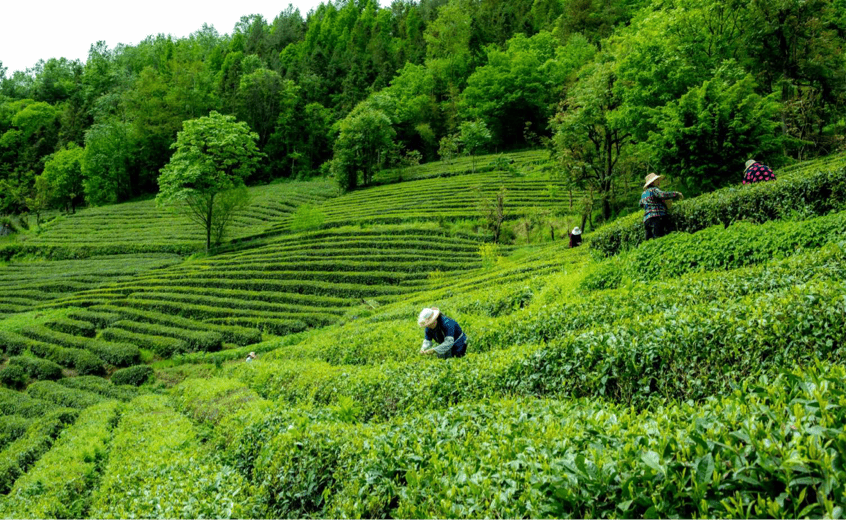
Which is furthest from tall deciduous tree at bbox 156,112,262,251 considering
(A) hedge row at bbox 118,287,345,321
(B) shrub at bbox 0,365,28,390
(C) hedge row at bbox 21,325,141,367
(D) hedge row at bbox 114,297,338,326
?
(B) shrub at bbox 0,365,28,390

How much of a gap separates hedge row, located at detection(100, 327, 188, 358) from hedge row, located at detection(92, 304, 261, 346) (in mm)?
1827

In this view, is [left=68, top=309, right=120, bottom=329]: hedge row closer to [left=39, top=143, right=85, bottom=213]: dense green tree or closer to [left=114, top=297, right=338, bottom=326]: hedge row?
[left=114, top=297, right=338, bottom=326]: hedge row

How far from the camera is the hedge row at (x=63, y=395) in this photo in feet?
55.6

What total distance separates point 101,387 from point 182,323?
8724 mm

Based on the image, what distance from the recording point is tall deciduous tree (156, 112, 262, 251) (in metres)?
42.3

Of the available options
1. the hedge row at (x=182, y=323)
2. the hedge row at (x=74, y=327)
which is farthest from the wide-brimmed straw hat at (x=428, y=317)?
the hedge row at (x=74, y=327)

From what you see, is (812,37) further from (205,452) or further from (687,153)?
(205,452)

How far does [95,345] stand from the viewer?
976 inches

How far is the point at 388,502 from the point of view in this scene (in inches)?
164

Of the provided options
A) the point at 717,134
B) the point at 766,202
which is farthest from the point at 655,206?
the point at 717,134

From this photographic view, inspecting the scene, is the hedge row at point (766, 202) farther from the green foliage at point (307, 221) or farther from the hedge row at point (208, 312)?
the green foliage at point (307, 221)

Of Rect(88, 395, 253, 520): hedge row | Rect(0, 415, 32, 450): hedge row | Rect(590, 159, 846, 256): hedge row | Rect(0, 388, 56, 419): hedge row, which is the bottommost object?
Rect(0, 388, 56, 419): hedge row

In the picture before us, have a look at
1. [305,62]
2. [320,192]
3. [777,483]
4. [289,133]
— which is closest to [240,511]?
[777,483]

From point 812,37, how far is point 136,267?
51958 millimetres
